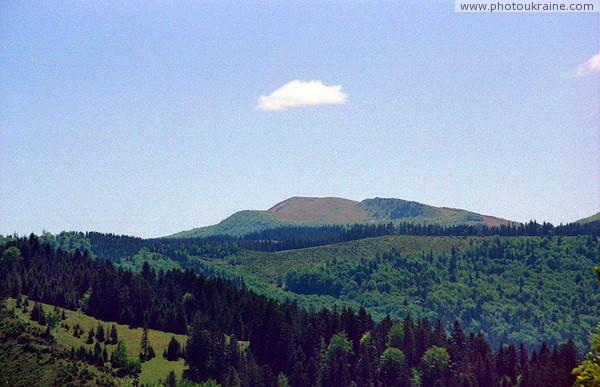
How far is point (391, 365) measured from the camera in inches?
6924

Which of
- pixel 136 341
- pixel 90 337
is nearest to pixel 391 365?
pixel 136 341

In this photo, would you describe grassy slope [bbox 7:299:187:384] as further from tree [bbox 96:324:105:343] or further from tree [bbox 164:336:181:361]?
tree [bbox 96:324:105:343]

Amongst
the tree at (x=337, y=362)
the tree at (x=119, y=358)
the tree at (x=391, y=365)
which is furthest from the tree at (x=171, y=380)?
the tree at (x=391, y=365)

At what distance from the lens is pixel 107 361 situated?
552 ft

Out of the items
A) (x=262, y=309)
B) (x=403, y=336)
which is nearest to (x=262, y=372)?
(x=262, y=309)

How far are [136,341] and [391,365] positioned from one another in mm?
71082

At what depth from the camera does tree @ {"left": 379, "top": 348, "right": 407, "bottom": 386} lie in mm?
173875

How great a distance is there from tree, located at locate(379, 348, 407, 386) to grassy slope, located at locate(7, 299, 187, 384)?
172 ft

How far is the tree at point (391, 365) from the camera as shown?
570ft

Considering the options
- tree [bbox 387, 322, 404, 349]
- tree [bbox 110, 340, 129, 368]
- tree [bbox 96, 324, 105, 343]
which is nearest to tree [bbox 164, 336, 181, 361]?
tree [bbox 110, 340, 129, 368]

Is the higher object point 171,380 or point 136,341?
point 136,341

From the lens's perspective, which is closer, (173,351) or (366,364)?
(366,364)

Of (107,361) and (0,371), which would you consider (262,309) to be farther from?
(0,371)

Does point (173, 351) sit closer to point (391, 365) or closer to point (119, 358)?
point (119, 358)
